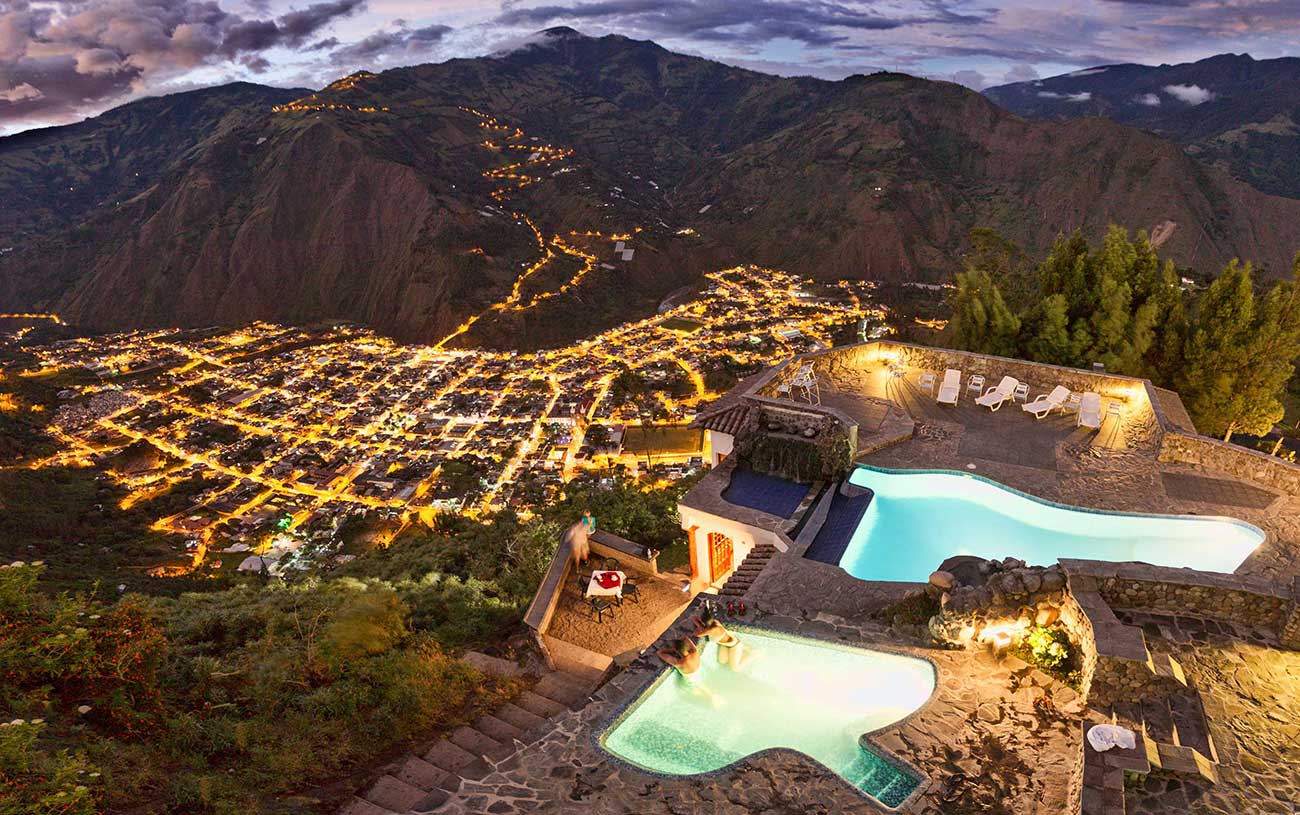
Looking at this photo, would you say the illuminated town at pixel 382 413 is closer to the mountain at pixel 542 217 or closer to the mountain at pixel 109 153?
the mountain at pixel 542 217

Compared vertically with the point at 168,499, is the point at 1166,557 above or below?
above

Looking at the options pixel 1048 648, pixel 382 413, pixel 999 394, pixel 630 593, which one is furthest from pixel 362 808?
pixel 382 413

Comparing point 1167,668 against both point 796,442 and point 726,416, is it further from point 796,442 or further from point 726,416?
point 726,416

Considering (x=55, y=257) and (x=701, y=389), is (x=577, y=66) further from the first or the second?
(x=701, y=389)

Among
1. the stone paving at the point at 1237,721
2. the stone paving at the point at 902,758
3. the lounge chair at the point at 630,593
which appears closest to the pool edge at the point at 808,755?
the stone paving at the point at 902,758

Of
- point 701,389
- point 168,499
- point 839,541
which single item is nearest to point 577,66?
point 701,389

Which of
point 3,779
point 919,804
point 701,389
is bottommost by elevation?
point 701,389

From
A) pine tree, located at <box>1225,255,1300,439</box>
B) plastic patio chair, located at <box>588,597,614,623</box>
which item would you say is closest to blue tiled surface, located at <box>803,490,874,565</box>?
plastic patio chair, located at <box>588,597,614,623</box>
